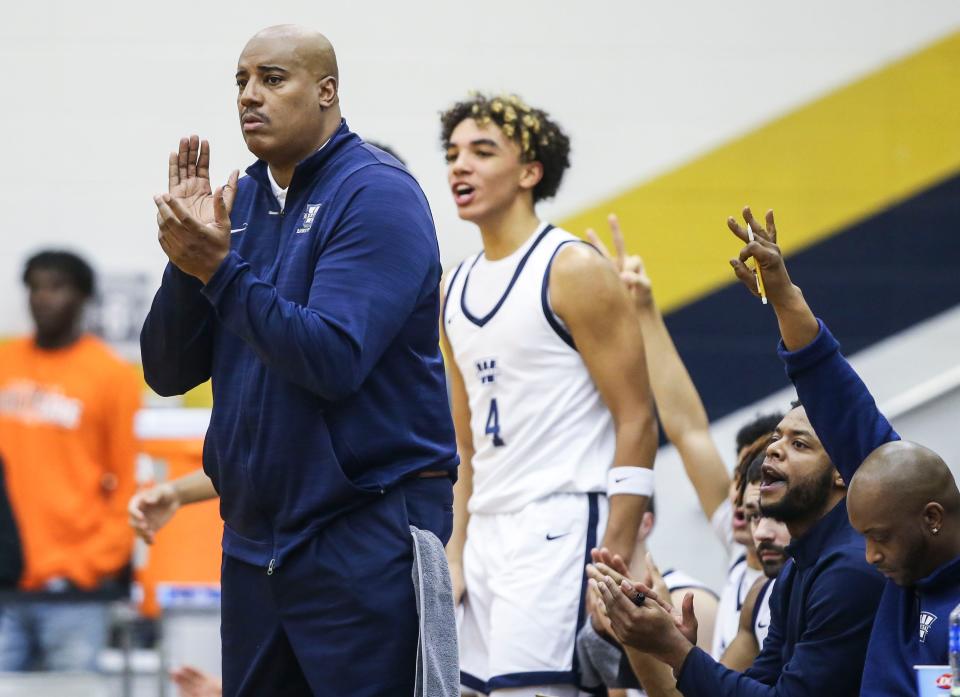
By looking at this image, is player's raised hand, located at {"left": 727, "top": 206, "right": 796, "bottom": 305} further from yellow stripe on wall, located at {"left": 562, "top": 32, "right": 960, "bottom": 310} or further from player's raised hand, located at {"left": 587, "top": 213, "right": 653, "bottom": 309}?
yellow stripe on wall, located at {"left": 562, "top": 32, "right": 960, "bottom": 310}

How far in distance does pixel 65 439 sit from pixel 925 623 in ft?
12.3

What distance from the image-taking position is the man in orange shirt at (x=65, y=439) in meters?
5.69

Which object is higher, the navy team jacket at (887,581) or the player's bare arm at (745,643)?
the navy team jacket at (887,581)

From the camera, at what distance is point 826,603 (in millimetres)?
3020

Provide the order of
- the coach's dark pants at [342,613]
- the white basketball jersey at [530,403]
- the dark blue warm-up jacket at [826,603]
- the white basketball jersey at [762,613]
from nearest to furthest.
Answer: the coach's dark pants at [342,613], the dark blue warm-up jacket at [826,603], the white basketball jersey at [762,613], the white basketball jersey at [530,403]

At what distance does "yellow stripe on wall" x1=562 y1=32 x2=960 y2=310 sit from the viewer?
6.21 metres

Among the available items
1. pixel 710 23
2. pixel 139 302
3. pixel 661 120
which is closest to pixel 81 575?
pixel 139 302

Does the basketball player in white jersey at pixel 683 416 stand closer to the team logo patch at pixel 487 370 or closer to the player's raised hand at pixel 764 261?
the team logo patch at pixel 487 370

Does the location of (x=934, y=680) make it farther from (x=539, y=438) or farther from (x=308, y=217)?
(x=539, y=438)

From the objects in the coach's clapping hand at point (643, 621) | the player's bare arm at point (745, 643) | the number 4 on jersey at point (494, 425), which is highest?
the number 4 on jersey at point (494, 425)

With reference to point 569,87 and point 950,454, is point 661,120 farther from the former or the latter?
point 950,454

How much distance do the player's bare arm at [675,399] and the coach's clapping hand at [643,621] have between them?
1.61m

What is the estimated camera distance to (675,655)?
306cm

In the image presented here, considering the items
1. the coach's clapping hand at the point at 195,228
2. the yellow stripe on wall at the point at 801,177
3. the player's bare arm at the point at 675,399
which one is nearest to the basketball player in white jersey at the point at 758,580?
the player's bare arm at the point at 675,399
